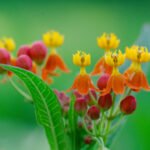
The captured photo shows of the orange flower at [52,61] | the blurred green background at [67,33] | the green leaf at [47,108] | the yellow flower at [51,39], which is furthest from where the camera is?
the blurred green background at [67,33]

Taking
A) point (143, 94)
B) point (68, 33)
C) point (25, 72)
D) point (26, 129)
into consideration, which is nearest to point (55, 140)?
point (25, 72)

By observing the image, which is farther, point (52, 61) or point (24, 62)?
point (52, 61)

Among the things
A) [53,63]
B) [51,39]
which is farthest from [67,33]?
[53,63]

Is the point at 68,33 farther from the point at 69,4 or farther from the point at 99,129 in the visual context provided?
the point at 99,129

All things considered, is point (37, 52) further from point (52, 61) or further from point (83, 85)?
point (83, 85)

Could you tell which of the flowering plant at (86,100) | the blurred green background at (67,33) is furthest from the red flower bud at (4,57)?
the blurred green background at (67,33)

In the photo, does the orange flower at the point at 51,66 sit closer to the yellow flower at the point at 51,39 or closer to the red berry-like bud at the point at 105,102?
the yellow flower at the point at 51,39
